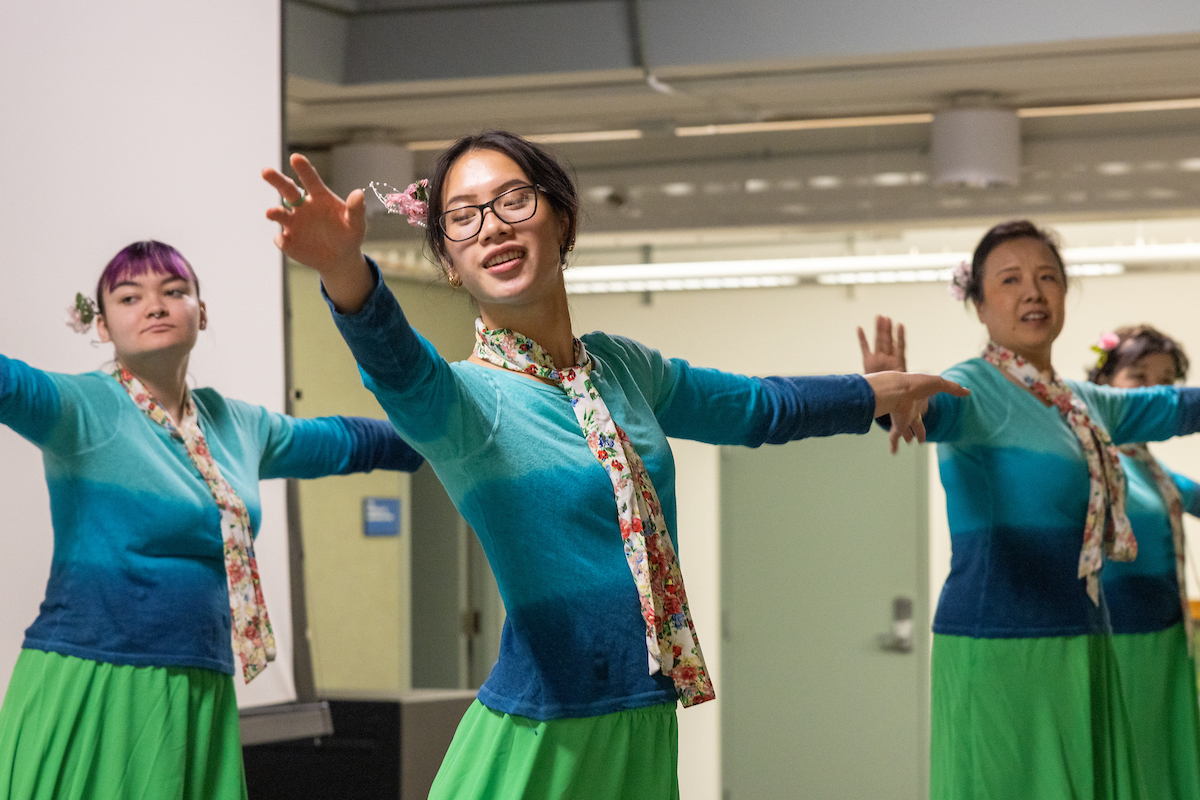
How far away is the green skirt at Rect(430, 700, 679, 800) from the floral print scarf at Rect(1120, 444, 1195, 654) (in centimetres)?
213

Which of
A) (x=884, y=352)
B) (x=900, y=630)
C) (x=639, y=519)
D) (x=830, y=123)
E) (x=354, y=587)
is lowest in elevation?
(x=900, y=630)

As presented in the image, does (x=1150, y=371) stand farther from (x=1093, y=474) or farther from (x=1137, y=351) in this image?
(x=1093, y=474)

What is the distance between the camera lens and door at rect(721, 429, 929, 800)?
6672 millimetres

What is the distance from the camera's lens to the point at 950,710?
2764 millimetres

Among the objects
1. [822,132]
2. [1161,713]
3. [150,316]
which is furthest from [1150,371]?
[150,316]

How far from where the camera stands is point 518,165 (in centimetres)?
163

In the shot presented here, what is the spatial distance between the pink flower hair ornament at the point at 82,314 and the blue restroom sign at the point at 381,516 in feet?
13.6

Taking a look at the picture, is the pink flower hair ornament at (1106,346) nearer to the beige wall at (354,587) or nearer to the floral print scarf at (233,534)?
the floral print scarf at (233,534)

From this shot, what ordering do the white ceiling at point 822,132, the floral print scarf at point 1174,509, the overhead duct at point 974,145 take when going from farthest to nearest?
1. the overhead duct at point 974,145
2. the white ceiling at point 822,132
3. the floral print scarf at point 1174,509

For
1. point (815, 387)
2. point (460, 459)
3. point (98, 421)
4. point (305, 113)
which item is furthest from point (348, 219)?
point (305, 113)

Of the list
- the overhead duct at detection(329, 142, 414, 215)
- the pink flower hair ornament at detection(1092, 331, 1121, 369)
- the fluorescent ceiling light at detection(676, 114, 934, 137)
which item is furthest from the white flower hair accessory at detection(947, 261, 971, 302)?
the overhead duct at detection(329, 142, 414, 215)

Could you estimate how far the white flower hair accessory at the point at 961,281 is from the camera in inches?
121

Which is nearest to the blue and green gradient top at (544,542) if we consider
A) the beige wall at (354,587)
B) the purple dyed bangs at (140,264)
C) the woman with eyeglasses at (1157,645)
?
the purple dyed bangs at (140,264)

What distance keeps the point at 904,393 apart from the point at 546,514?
76cm
